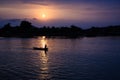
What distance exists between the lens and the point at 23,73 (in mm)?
35531

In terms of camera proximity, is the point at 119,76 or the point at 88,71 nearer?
the point at 119,76

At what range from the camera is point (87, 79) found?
31922 millimetres

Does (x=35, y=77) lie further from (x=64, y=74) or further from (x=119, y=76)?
(x=119, y=76)

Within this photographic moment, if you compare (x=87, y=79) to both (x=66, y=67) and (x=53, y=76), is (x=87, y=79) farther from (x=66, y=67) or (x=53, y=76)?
(x=66, y=67)

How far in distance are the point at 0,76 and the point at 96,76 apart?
1242cm

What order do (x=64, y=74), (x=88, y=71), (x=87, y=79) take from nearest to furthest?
1. (x=87, y=79)
2. (x=64, y=74)
3. (x=88, y=71)

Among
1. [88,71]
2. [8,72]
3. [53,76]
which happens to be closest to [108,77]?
[88,71]

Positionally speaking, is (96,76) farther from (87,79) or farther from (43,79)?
(43,79)

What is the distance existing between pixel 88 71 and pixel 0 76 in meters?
12.4

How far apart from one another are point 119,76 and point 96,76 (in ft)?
9.74

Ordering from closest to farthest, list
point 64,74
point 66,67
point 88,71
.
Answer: point 64,74 → point 88,71 → point 66,67

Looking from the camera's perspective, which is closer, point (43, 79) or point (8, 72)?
point (43, 79)

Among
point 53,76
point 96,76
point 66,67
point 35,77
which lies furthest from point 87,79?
point 66,67

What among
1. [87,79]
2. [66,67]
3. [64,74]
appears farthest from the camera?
[66,67]
